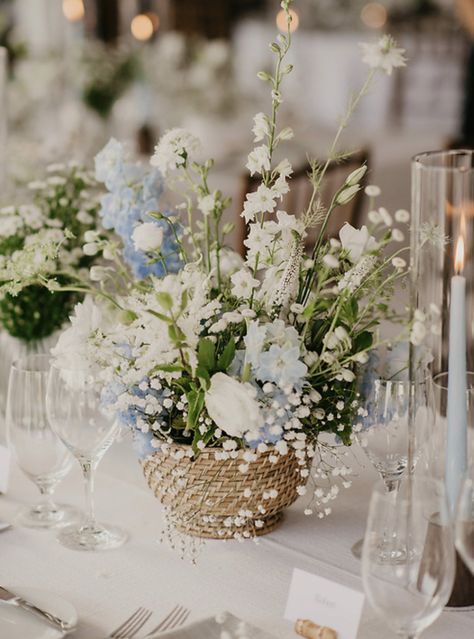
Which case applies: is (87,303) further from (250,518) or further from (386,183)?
(386,183)

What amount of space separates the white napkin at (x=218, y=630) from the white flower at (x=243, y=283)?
0.36 meters

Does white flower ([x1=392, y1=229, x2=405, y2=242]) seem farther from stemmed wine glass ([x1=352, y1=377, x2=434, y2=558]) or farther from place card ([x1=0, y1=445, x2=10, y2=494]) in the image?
place card ([x1=0, y1=445, x2=10, y2=494])

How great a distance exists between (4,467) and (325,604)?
1.79 feet

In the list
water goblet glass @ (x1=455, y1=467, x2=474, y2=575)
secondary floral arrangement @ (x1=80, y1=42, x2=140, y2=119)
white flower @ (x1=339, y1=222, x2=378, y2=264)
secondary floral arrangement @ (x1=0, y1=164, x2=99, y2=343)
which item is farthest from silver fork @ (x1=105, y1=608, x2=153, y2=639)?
secondary floral arrangement @ (x1=80, y1=42, x2=140, y2=119)

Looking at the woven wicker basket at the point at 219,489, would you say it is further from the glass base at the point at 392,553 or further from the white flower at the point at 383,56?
the white flower at the point at 383,56

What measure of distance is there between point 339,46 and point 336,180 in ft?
12.7

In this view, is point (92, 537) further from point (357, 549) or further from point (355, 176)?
point (355, 176)

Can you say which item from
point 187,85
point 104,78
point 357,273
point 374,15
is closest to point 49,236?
point 357,273

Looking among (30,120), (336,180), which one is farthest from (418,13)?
(336,180)

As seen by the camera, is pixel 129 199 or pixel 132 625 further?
pixel 129 199

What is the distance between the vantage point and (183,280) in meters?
1.17

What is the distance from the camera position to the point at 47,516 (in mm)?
1319

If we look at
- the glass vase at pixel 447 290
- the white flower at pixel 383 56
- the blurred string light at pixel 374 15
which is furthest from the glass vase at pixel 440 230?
the blurred string light at pixel 374 15

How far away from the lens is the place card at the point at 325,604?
100 centimetres
